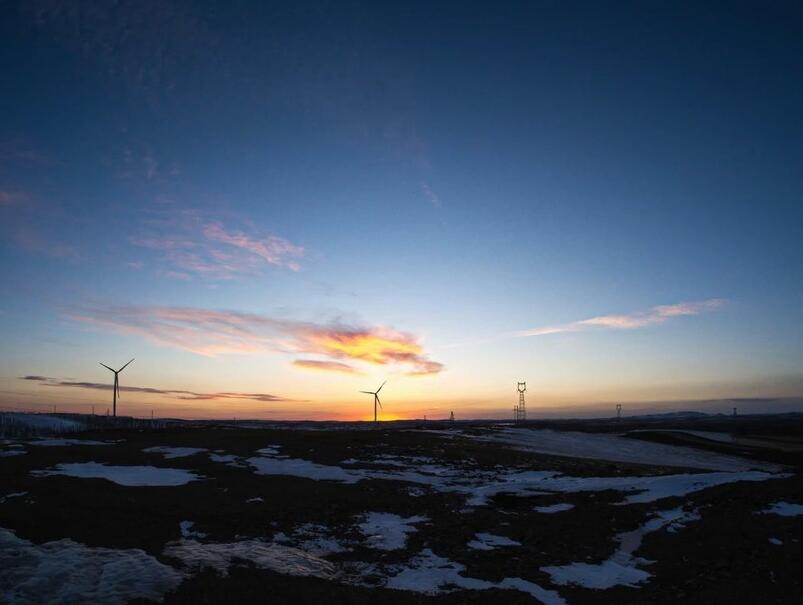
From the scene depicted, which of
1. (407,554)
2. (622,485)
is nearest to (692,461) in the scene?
(622,485)

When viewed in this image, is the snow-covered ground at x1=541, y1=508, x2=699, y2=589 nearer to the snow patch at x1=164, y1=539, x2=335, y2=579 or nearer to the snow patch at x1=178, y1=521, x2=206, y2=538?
the snow patch at x1=164, y1=539, x2=335, y2=579

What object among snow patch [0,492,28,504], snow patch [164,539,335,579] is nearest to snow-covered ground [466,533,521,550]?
snow patch [164,539,335,579]

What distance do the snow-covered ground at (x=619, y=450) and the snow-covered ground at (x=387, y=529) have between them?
4052 cm

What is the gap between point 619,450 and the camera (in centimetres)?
7275

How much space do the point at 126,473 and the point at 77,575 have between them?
23369 millimetres

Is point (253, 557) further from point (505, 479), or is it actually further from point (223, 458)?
point (223, 458)

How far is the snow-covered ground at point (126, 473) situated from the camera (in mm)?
33500

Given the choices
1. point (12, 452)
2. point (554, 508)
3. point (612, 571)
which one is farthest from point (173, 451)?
point (612, 571)

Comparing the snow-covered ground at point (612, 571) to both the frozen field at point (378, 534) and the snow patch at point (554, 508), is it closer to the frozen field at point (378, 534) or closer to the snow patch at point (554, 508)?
the frozen field at point (378, 534)

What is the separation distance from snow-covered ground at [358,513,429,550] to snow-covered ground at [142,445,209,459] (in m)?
26.4

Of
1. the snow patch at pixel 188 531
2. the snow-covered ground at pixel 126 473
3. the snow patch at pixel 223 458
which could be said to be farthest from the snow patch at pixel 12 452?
the snow patch at pixel 188 531

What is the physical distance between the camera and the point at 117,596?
45.4 feet

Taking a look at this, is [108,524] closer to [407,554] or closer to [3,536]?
[3,536]

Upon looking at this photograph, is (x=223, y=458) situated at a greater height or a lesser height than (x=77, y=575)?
lesser
